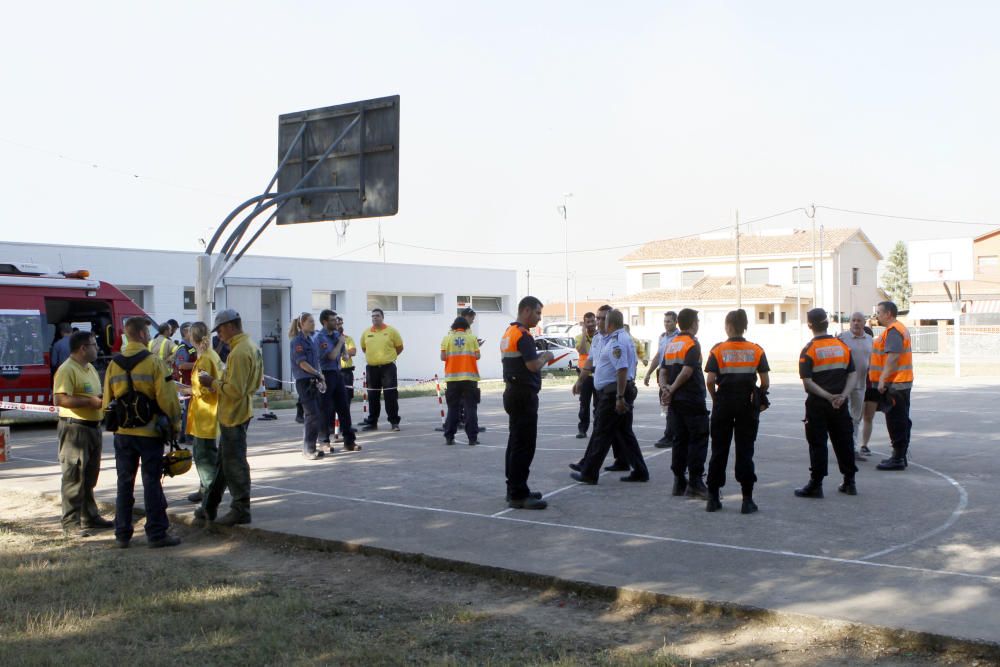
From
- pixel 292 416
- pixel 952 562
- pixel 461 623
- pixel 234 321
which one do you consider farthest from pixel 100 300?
pixel 952 562

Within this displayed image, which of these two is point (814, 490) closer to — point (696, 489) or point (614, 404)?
point (696, 489)

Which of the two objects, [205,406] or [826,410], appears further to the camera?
[826,410]

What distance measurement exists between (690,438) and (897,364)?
3.32 metres

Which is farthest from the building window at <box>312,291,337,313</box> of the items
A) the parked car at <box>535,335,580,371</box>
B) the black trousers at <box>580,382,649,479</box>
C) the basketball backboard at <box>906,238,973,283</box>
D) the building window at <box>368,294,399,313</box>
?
the basketball backboard at <box>906,238,973,283</box>

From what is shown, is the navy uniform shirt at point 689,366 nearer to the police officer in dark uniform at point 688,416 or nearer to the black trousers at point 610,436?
the police officer in dark uniform at point 688,416

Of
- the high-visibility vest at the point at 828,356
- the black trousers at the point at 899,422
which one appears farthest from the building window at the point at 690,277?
the high-visibility vest at the point at 828,356

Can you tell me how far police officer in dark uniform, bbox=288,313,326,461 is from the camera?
12.0 m

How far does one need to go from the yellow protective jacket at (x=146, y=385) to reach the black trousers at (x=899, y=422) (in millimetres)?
7718

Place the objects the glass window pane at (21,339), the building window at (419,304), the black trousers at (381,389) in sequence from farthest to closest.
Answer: the building window at (419,304), the glass window pane at (21,339), the black trousers at (381,389)

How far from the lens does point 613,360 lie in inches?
378

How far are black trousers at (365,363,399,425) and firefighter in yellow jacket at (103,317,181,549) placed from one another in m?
6.91

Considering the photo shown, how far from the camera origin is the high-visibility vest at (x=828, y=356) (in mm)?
8898

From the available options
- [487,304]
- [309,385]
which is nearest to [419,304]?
[487,304]

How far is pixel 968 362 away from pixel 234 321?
128 feet
